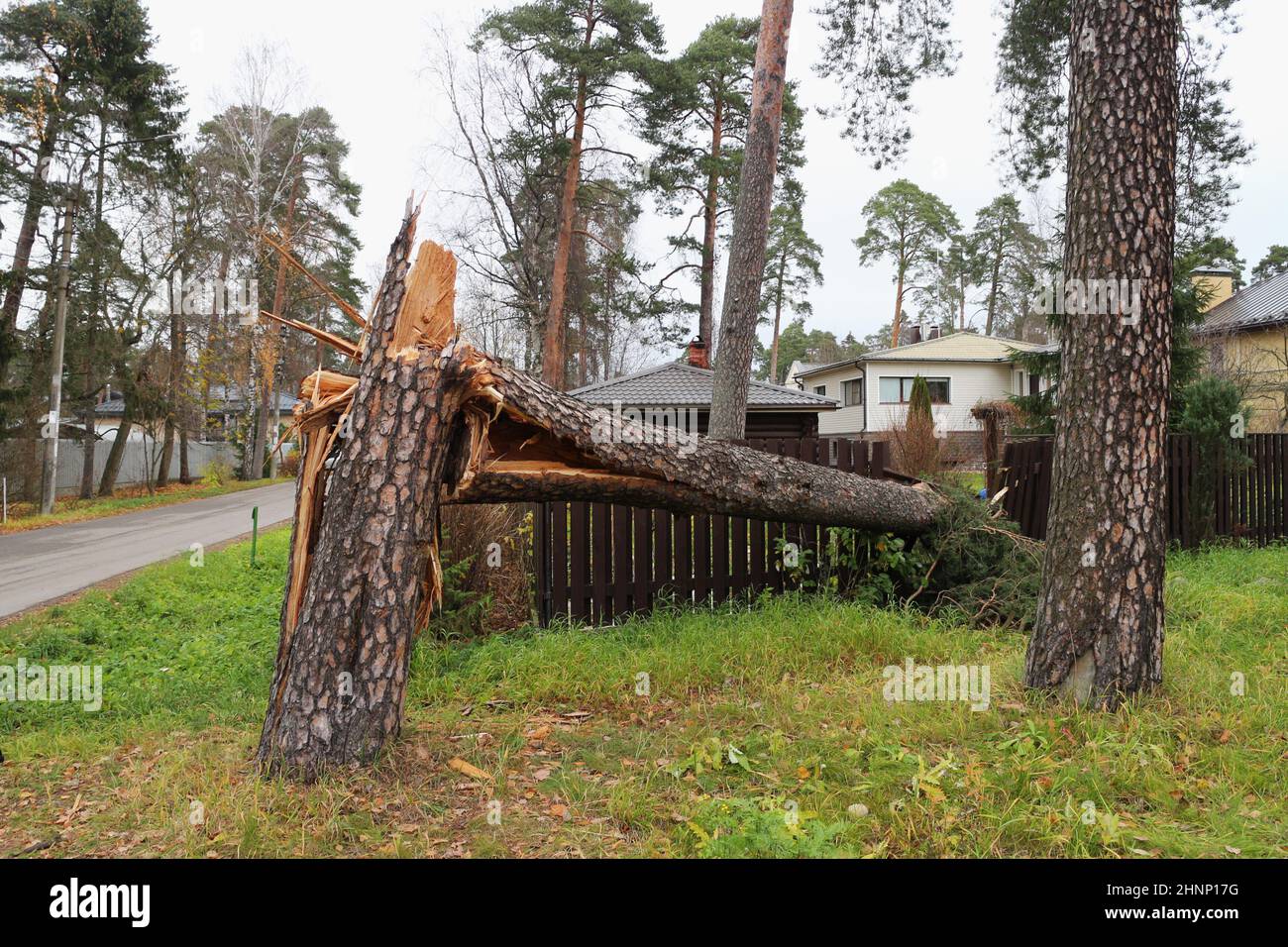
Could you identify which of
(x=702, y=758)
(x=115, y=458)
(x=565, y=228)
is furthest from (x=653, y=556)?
(x=115, y=458)

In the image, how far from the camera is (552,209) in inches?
884

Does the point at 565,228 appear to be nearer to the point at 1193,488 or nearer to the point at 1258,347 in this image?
the point at 1193,488

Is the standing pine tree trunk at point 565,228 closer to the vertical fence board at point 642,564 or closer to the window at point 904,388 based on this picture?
the vertical fence board at point 642,564

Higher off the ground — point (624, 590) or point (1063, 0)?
point (1063, 0)

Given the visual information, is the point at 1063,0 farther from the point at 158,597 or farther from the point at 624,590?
the point at 158,597

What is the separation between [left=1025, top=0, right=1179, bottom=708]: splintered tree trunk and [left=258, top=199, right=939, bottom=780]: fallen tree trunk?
236 centimetres

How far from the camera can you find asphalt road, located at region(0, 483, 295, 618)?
9.59 meters

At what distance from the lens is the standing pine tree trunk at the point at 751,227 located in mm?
7707

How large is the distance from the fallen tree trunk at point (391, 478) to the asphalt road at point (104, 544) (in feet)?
21.7

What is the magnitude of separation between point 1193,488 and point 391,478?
30.7 feet

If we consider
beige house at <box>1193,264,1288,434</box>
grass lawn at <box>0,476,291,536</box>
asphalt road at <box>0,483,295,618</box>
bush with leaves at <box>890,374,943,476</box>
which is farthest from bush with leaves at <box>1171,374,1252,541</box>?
grass lawn at <box>0,476,291,536</box>

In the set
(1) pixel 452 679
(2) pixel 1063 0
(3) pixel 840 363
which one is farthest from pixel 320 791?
(3) pixel 840 363

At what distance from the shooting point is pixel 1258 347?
19.2 meters
